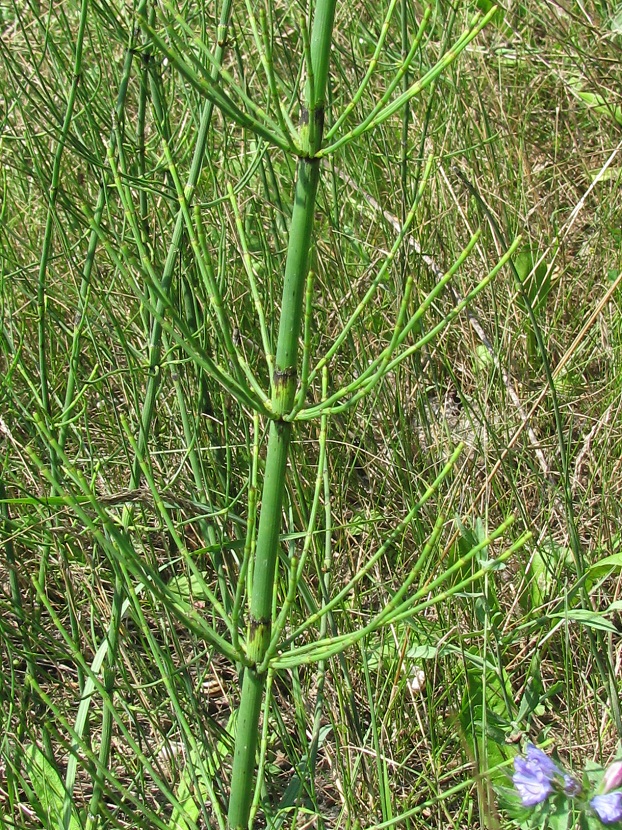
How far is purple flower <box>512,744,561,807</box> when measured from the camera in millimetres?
1217

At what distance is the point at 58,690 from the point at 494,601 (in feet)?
3.44

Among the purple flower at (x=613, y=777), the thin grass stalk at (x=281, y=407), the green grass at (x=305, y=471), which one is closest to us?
the thin grass stalk at (x=281, y=407)

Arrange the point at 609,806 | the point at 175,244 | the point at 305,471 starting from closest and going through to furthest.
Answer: the point at 609,806 → the point at 175,244 → the point at 305,471

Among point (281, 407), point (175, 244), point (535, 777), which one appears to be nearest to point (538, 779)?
point (535, 777)

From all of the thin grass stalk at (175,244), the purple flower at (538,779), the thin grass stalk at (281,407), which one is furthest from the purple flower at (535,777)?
the thin grass stalk at (175,244)

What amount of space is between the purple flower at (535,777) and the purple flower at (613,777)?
66mm

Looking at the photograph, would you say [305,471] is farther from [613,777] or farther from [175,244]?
[613,777]

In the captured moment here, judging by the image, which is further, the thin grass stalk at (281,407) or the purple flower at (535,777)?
the purple flower at (535,777)

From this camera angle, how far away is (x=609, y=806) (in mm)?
1155

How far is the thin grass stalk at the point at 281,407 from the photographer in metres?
1.08

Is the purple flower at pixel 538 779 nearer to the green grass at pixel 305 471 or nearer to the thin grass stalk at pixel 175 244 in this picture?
the green grass at pixel 305 471

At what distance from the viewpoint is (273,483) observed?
4.05ft

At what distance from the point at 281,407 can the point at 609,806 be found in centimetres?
67

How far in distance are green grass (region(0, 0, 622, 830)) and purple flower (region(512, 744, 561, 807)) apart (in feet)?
A: 0.45
